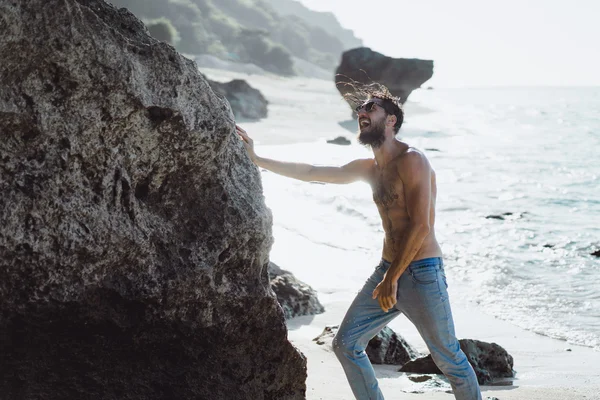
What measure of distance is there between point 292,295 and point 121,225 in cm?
416

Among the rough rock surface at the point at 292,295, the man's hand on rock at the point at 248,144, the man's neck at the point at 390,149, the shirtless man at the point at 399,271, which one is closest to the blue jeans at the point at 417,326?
the shirtless man at the point at 399,271

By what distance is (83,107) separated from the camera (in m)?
3.12

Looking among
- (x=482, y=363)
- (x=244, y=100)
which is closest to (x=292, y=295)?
(x=482, y=363)

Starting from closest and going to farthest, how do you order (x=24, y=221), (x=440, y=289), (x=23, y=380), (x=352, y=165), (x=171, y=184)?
(x=24, y=221) → (x=23, y=380) → (x=171, y=184) → (x=440, y=289) → (x=352, y=165)

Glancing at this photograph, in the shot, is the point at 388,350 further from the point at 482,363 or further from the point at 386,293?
the point at 386,293

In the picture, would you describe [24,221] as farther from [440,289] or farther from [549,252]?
[549,252]

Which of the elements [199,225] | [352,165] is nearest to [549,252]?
[352,165]

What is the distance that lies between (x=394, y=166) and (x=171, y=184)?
1.14m

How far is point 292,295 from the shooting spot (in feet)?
23.8

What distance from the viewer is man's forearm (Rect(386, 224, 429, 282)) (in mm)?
3631

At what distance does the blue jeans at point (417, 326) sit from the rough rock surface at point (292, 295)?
3257 millimetres

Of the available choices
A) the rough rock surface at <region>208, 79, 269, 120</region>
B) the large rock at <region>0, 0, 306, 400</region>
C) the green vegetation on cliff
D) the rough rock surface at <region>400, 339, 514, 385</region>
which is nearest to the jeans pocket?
the large rock at <region>0, 0, 306, 400</region>

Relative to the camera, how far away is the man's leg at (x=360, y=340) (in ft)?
12.4

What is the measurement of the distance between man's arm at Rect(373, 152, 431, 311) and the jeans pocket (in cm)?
9
